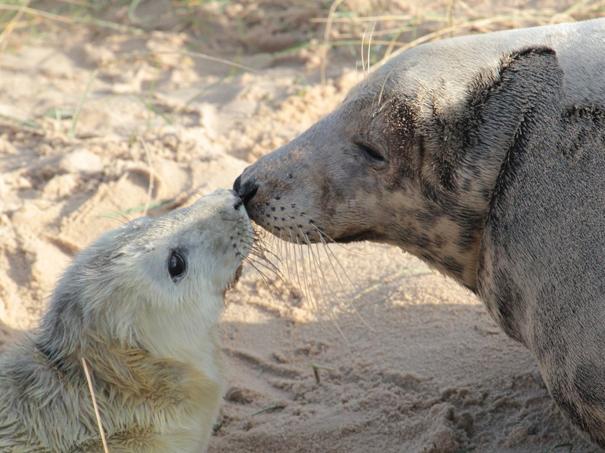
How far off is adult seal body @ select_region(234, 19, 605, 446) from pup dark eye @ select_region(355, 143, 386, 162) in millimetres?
11

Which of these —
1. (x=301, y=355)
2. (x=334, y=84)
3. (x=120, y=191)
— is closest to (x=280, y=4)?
(x=334, y=84)

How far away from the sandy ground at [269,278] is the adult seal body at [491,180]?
330mm

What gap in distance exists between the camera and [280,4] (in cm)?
823

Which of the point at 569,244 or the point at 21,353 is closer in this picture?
the point at 569,244

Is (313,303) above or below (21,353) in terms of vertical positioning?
below

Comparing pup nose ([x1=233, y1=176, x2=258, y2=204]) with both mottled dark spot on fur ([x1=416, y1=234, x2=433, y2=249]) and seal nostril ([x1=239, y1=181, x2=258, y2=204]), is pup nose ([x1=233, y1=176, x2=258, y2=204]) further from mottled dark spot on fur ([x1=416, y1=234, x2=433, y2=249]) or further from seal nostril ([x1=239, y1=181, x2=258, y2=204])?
mottled dark spot on fur ([x1=416, y1=234, x2=433, y2=249])

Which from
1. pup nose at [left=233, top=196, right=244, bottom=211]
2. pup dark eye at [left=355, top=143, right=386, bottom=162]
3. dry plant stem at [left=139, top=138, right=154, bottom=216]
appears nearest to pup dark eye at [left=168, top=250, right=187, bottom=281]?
pup nose at [left=233, top=196, right=244, bottom=211]

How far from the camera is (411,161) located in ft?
12.5

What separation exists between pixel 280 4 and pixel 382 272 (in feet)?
11.4

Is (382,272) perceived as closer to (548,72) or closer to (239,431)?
(239,431)

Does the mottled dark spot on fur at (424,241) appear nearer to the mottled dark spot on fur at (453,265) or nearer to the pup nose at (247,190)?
the mottled dark spot on fur at (453,265)

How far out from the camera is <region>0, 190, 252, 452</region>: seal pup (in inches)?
154

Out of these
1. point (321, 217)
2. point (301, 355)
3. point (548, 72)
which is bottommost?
point (301, 355)

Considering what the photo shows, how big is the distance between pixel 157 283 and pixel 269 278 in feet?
4.95
